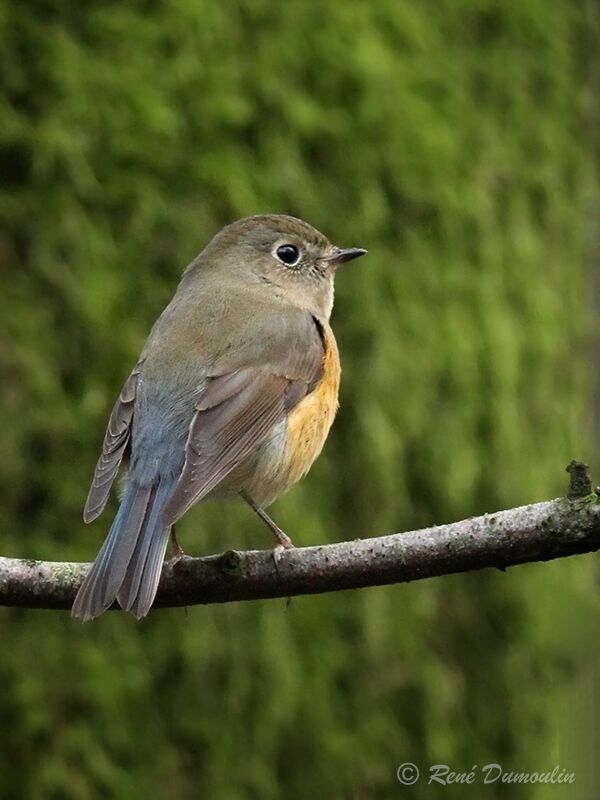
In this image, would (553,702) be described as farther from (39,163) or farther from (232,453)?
(39,163)

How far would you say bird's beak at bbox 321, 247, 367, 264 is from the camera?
4.16m

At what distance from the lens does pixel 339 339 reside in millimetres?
4453

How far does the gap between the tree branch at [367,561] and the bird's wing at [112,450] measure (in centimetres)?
31

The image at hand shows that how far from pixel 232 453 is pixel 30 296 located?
896 mm

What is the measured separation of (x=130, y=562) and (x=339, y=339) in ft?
5.72

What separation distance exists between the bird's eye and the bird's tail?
1222 mm

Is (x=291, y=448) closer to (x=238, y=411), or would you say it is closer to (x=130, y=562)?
(x=238, y=411)

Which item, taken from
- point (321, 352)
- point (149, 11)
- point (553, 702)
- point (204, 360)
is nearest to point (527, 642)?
point (553, 702)

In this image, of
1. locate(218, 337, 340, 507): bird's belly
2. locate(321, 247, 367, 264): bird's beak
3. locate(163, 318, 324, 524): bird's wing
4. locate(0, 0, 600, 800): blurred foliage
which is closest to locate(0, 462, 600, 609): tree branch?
locate(163, 318, 324, 524): bird's wing

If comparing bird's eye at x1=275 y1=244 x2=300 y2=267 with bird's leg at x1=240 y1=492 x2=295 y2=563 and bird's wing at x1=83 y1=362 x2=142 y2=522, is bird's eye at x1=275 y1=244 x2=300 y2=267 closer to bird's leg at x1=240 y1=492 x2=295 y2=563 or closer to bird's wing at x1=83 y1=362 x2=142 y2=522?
bird's wing at x1=83 y1=362 x2=142 y2=522

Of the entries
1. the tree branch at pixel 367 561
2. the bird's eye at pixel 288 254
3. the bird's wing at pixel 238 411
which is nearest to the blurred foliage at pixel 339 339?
the bird's eye at pixel 288 254

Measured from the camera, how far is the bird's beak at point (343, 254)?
13.7ft

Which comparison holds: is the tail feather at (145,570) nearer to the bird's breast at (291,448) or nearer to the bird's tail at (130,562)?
the bird's tail at (130,562)

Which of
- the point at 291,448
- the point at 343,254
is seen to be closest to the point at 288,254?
the point at 343,254
